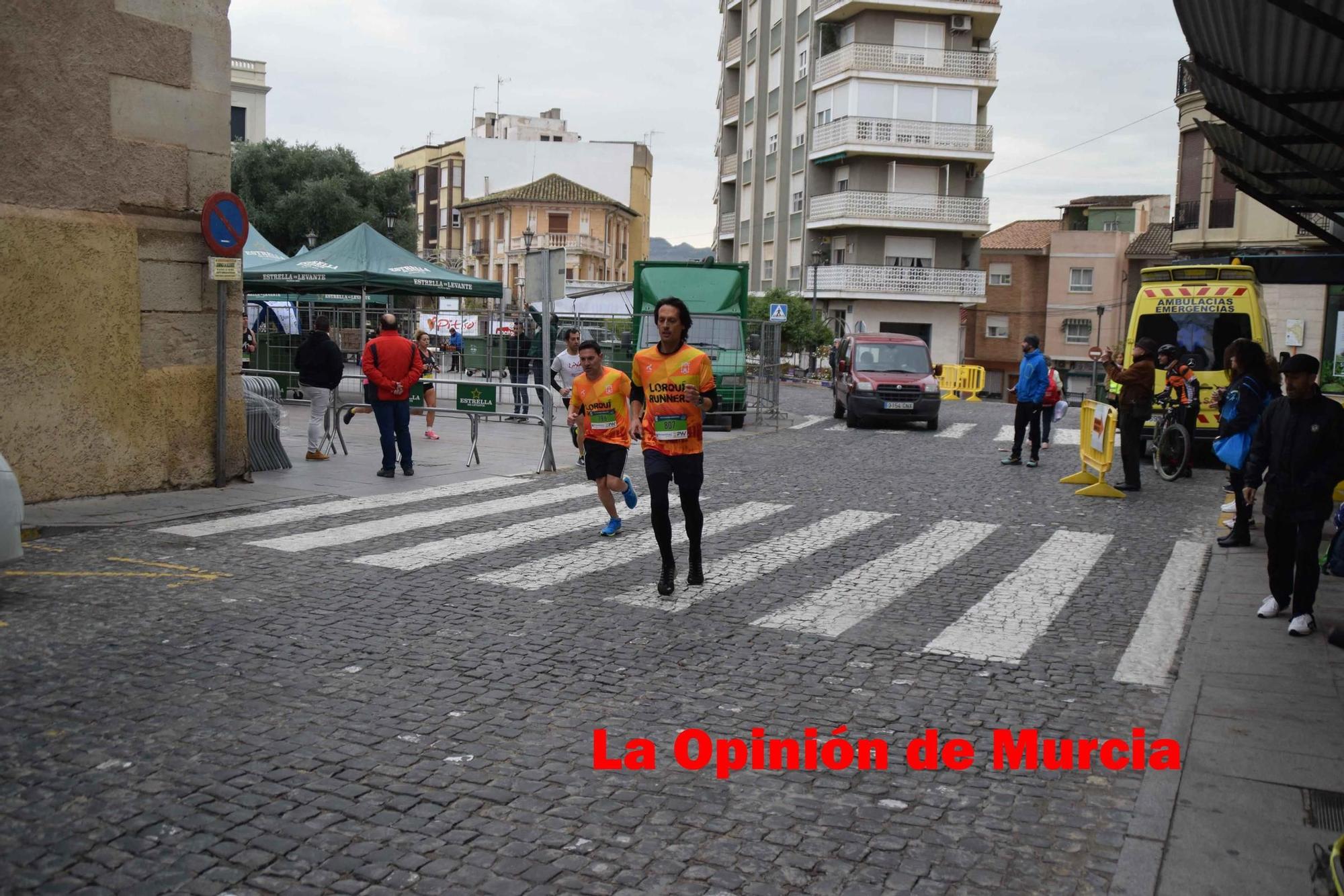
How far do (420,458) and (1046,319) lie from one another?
52235 mm

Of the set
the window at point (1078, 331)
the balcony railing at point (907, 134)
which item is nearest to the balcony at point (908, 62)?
the balcony railing at point (907, 134)

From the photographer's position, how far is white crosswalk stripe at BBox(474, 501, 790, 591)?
8.39 metres

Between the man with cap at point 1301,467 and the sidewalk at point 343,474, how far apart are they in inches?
326

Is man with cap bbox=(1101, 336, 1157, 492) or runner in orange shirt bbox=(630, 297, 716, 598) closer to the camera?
runner in orange shirt bbox=(630, 297, 716, 598)

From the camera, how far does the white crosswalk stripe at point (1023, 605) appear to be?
6.98m

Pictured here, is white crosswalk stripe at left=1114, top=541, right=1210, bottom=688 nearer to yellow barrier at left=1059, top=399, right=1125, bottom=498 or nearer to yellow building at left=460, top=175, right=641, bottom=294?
yellow barrier at left=1059, top=399, right=1125, bottom=498

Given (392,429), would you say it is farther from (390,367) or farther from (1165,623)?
(1165,623)

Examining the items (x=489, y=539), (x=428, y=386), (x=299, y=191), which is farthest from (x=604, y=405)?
(x=299, y=191)

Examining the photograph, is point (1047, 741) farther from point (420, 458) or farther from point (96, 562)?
point (420, 458)

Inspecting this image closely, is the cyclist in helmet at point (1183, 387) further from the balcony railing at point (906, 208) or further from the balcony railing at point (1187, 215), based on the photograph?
the balcony railing at point (906, 208)

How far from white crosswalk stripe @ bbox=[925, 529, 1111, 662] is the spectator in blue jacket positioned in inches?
225

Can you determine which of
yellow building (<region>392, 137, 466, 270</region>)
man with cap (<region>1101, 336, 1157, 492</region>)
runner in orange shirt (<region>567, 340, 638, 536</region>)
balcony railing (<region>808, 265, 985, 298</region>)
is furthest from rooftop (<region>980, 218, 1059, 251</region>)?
runner in orange shirt (<region>567, 340, 638, 536</region>)

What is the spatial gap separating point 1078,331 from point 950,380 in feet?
97.5

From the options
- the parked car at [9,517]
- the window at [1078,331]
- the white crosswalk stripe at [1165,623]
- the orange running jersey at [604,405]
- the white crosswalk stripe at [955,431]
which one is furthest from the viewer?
the window at [1078,331]
